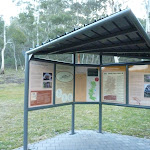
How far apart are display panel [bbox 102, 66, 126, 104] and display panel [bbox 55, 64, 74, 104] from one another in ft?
2.75

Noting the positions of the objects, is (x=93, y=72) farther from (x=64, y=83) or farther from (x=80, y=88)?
(x=64, y=83)

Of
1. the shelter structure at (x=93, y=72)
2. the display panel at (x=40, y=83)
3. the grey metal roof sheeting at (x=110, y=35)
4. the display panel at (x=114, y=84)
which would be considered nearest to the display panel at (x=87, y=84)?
the shelter structure at (x=93, y=72)

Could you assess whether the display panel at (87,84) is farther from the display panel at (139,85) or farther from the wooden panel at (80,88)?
the display panel at (139,85)

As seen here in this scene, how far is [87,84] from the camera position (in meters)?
4.50

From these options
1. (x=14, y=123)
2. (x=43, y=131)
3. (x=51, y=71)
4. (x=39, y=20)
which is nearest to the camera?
(x=51, y=71)

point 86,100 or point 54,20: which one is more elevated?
point 54,20

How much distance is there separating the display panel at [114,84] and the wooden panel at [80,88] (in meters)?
0.48

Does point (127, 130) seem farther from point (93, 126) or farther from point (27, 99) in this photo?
point (27, 99)

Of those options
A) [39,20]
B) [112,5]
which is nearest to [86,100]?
[112,5]

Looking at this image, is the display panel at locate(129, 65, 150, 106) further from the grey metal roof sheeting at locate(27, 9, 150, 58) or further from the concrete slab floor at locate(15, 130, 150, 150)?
the concrete slab floor at locate(15, 130, 150, 150)

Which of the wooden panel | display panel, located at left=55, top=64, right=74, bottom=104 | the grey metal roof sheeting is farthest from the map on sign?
display panel, located at left=55, top=64, right=74, bottom=104

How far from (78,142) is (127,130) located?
1.81 meters

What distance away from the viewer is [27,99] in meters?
3.12

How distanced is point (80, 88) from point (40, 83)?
4.38 ft
